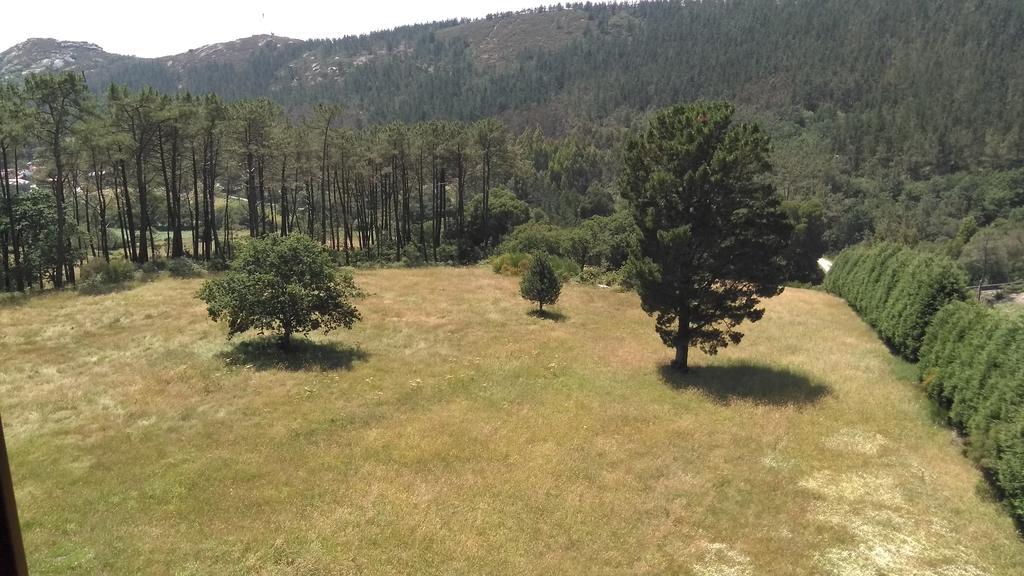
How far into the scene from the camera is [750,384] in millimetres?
26156

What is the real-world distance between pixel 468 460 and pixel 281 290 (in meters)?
13.4

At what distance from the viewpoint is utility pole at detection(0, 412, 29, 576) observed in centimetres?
200

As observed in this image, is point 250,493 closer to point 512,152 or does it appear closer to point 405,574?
point 405,574

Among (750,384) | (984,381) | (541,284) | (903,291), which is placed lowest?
(750,384)

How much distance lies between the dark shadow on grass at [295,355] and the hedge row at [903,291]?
2945 centimetres

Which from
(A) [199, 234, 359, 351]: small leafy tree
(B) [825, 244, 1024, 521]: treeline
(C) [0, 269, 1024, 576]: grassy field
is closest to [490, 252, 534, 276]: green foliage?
(C) [0, 269, 1024, 576]: grassy field

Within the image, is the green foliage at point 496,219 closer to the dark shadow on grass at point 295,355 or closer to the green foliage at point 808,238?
the green foliage at point 808,238

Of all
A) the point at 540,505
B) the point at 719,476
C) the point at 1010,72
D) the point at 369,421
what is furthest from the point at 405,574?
the point at 1010,72

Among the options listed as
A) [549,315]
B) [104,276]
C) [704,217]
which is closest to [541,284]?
[549,315]

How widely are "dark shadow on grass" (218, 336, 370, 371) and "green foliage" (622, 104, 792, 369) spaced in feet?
48.8

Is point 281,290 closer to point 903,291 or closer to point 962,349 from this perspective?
point 962,349

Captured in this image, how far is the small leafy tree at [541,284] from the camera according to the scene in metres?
37.8

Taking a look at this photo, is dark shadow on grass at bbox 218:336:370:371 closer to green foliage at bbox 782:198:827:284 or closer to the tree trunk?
the tree trunk

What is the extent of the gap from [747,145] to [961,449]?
1456 cm
